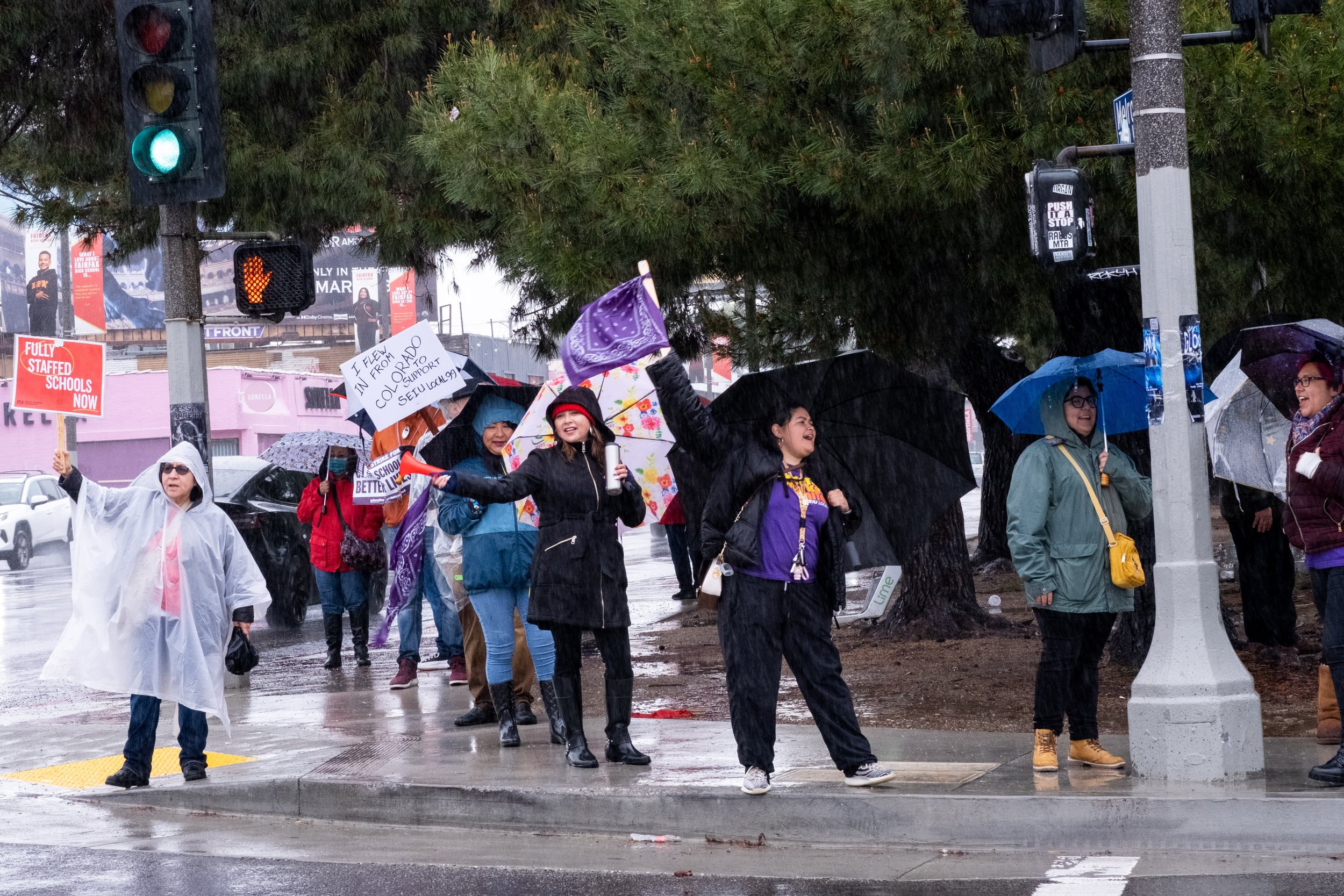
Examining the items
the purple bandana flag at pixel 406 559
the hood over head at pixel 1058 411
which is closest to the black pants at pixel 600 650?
the hood over head at pixel 1058 411

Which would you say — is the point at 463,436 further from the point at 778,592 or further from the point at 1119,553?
the point at 1119,553

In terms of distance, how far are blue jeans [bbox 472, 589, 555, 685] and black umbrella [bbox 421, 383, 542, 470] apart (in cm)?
87

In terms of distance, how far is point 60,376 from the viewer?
494 inches

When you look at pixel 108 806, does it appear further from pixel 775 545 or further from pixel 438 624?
pixel 438 624

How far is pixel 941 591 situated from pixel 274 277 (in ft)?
19.5

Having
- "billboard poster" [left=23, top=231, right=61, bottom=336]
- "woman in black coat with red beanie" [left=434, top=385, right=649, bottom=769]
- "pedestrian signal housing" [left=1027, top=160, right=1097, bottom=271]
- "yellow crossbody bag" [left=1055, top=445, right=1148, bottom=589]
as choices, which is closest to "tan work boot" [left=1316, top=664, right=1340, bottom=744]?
"yellow crossbody bag" [left=1055, top=445, right=1148, bottom=589]

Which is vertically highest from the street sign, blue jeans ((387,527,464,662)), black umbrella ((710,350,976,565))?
the street sign

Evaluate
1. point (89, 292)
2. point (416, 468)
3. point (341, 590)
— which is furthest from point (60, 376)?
point (89, 292)

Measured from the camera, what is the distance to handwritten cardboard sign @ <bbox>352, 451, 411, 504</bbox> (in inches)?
451

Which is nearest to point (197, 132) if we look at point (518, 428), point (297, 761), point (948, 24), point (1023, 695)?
point (518, 428)

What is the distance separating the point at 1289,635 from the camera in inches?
427

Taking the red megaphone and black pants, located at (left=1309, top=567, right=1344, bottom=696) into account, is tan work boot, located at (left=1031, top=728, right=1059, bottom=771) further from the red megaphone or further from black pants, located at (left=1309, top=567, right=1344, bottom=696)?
the red megaphone

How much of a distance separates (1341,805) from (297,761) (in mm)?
5046

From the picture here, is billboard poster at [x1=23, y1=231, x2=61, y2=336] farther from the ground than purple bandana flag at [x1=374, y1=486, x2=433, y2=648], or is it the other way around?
billboard poster at [x1=23, y1=231, x2=61, y2=336]
